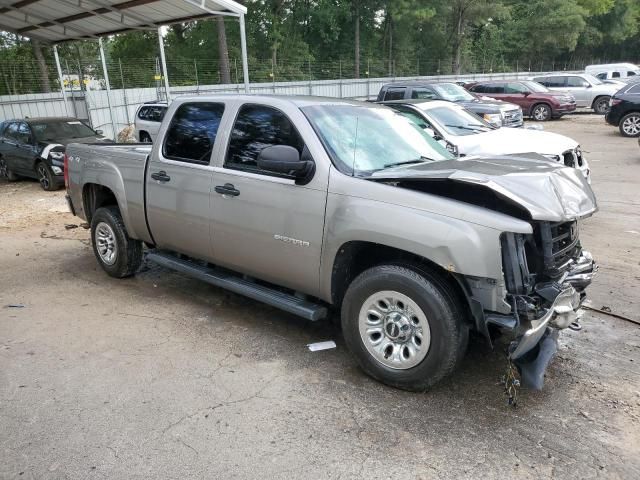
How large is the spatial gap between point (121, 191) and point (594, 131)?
58.6 ft

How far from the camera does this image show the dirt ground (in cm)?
287

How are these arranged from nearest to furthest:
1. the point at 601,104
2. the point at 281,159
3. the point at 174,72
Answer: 1. the point at 281,159
2. the point at 601,104
3. the point at 174,72

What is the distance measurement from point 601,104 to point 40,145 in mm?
22746

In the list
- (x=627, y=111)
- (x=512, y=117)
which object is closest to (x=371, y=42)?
(x=627, y=111)

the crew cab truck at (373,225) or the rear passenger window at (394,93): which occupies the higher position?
the rear passenger window at (394,93)

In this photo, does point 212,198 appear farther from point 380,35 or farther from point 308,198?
point 380,35

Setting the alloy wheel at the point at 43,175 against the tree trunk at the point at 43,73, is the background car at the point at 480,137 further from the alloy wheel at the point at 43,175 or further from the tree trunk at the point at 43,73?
the tree trunk at the point at 43,73

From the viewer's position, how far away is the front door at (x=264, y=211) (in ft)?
12.6

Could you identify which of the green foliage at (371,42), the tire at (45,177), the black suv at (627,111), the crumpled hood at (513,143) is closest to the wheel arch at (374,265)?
the crumpled hood at (513,143)

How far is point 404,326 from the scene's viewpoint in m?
3.42

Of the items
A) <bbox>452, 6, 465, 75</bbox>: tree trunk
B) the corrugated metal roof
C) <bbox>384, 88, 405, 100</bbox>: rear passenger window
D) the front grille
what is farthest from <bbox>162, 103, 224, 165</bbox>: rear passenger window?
<bbox>452, 6, 465, 75</bbox>: tree trunk

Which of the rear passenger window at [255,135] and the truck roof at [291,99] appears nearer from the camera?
the rear passenger window at [255,135]

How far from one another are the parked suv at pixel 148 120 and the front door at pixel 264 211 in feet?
38.8

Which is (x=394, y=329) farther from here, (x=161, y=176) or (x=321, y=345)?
(x=161, y=176)
